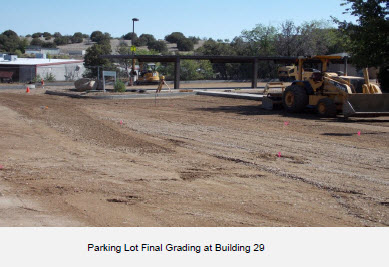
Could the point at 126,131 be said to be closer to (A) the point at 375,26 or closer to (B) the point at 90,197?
(B) the point at 90,197

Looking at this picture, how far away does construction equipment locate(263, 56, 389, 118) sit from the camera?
2000 centimetres

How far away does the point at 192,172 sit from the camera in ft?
34.0

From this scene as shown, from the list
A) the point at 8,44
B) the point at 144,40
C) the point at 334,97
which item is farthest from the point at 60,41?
the point at 334,97

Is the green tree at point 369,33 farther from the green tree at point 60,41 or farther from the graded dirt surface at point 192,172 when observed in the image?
the green tree at point 60,41

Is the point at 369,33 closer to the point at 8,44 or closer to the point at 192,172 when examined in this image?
the point at 192,172

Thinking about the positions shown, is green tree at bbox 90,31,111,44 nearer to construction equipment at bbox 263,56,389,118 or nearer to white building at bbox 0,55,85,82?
white building at bbox 0,55,85,82

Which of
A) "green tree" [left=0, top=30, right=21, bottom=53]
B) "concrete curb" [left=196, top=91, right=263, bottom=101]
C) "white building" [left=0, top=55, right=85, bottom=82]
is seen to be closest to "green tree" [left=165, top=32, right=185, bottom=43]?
"green tree" [left=0, top=30, right=21, bottom=53]

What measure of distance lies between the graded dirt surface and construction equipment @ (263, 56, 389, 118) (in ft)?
2.93

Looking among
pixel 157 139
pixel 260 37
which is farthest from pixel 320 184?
pixel 260 37

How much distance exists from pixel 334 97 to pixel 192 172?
12.5m

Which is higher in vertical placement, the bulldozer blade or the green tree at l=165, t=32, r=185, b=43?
the green tree at l=165, t=32, r=185, b=43

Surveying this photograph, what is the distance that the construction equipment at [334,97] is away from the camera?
20.0 meters

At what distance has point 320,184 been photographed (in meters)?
9.38

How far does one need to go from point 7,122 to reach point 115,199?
37.1 ft
